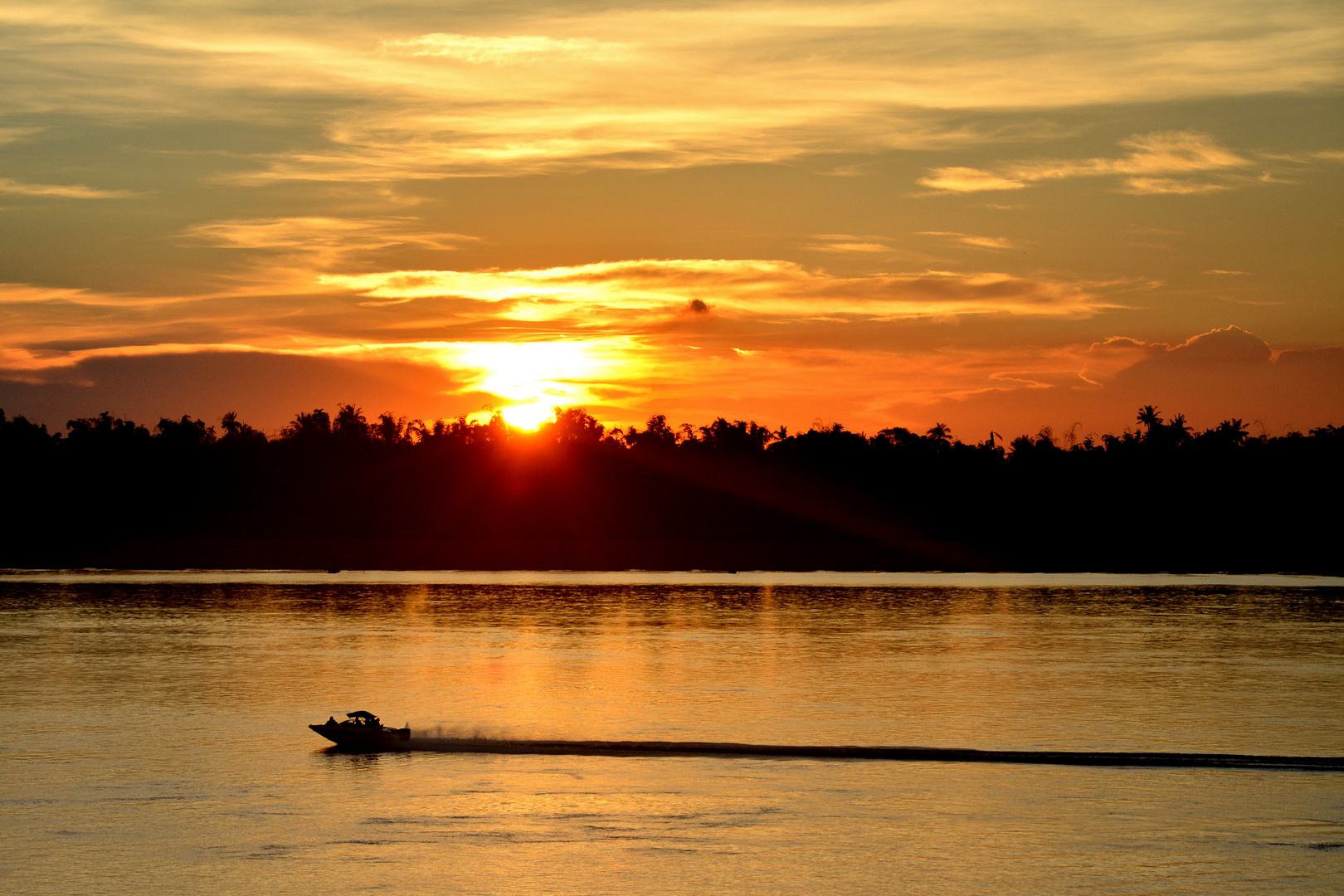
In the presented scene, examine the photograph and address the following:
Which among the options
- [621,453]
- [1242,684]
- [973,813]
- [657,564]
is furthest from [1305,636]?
[621,453]

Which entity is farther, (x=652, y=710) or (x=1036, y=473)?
(x=1036, y=473)

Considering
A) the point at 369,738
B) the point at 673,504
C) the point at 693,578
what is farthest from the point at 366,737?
the point at 673,504

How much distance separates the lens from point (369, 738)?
91.5ft

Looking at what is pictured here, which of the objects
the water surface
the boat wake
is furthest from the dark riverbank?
the boat wake

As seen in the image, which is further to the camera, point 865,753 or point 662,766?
point 865,753

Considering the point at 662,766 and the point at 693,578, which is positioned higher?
the point at 662,766

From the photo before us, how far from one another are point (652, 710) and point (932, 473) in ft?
357

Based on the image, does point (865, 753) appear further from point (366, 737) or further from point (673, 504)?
point (673, 504)

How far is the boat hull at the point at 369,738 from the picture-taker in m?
27.8

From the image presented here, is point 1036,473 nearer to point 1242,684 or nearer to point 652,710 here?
point 1242,684

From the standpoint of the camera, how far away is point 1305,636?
5800 centimetres

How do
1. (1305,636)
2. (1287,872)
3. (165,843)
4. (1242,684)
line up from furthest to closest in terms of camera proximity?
(1305,636) → (1242,684) → (165,843) → (1287,872)

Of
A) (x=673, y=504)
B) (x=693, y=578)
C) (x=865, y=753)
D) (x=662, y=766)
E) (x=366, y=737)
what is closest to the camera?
(x=662, y=766)

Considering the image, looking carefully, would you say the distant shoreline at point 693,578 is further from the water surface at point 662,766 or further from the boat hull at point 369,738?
the boat hull at point 369,738
